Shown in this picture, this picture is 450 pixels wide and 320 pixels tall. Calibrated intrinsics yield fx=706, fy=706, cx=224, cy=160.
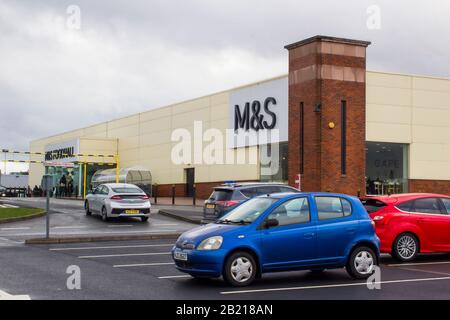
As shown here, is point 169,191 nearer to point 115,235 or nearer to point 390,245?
point 115,235

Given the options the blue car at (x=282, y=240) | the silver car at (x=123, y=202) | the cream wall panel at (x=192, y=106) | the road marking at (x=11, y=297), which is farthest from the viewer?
the cream wall panel at (x=192, y=106)

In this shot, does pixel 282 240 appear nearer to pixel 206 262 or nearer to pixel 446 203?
pixel 206 262

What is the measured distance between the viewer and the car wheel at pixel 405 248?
15172mm

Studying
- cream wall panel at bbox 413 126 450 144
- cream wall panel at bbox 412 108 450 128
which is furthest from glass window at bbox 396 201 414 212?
cream wall panel at bbox 413 126 450 144

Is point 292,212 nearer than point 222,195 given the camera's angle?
Yes

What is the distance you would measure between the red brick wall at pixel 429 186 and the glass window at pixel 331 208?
32.8 metres


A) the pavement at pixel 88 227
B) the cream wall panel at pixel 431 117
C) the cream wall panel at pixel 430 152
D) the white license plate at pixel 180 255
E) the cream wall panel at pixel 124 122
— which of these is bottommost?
the pavement at pixel 88 227

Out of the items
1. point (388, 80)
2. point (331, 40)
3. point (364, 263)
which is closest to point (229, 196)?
point (364, 263)

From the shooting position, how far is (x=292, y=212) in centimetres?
1203

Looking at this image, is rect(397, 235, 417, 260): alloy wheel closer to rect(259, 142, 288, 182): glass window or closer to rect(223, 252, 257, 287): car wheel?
rect(223, 252, 257, 287): car wheel

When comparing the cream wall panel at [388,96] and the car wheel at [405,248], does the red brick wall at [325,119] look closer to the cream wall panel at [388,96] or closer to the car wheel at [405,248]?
the cream wall panel at [388,96]

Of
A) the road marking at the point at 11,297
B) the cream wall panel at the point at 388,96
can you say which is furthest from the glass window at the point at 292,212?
the cream wall panel at the point at 388,96

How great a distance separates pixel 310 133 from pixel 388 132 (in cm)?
914

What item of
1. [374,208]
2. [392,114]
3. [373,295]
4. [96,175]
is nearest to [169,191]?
[96,175]
